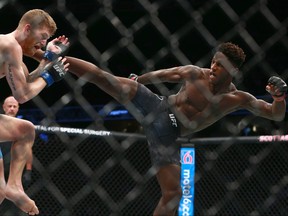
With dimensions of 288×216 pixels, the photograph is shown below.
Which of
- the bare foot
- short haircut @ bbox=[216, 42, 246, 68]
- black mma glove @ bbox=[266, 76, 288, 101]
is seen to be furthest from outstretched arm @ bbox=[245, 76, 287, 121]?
the bare foot

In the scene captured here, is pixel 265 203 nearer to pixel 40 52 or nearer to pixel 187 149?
pixel 187 149

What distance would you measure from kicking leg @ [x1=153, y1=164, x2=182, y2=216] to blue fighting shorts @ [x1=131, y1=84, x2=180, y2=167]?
0.16ft

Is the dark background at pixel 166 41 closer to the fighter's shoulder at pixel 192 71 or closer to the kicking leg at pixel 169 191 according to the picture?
the fighter's shoulder at pixel 192 71

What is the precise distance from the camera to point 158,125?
11.3 feet

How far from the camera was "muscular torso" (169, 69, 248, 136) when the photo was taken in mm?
3482

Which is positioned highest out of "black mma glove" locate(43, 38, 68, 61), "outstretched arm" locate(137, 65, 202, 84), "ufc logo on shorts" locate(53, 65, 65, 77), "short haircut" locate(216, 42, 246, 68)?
"black mma glove" locate(43, 38, 68, 61)

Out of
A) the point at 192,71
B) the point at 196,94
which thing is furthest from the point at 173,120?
the point at 192,71

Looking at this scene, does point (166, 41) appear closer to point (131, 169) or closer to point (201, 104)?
point (131, 169)

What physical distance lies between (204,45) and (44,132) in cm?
322

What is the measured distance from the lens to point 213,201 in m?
4.79

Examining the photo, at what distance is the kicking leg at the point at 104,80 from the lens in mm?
3145

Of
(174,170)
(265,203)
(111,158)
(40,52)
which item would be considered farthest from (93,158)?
(40,52)

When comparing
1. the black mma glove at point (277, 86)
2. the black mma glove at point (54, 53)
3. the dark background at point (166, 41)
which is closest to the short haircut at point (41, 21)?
the black mma glove at point (54, 53)

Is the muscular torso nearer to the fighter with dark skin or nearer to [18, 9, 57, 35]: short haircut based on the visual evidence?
the fighter with dark skin
